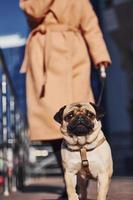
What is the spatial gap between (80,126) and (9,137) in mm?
1395

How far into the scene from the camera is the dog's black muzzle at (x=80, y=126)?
214 centimetres

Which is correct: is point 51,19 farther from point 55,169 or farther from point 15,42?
point 55,169

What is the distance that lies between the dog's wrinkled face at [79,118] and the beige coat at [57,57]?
26.3 inches

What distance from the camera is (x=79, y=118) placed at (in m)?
2.13

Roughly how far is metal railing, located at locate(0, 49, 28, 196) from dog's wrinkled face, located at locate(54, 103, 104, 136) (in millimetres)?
1046

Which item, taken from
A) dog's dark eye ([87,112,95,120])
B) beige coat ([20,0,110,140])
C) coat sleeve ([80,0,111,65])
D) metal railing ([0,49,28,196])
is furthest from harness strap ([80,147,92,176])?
metal railing ([0,49,28,196])

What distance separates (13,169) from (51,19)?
92 centimetres

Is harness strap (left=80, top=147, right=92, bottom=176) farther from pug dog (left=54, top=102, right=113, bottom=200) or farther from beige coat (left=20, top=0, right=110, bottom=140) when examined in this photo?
beige coat (left=20, top=0, right=110, bottom=140)

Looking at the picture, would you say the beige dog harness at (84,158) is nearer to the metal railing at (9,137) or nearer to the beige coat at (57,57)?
the beige coat at (57,57)

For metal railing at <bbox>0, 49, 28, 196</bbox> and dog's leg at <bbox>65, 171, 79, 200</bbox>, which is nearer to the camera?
dog's leg at <bbox>65, 171, 79, 200</bbox>

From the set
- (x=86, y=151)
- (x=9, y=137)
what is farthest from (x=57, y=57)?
(x=86, y=151)

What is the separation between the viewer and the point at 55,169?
5.29 metres

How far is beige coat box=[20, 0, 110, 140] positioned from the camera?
9.58 feet

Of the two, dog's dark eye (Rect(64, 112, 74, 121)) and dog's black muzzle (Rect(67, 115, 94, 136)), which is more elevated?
dog's dark eye (Rect(64, 112, 74, 121))
